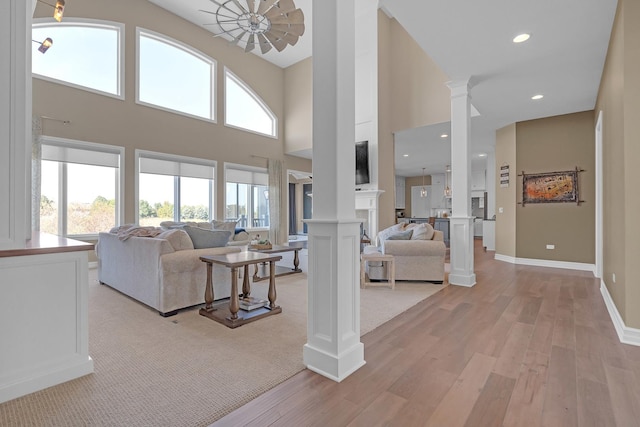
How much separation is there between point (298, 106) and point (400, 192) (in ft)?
22.5

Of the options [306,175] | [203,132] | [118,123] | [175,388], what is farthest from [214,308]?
[306,175]

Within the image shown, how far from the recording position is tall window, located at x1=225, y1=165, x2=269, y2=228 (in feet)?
27.3

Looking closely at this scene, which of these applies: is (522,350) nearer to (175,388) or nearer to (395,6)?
(175,388)

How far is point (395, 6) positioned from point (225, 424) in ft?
11.1

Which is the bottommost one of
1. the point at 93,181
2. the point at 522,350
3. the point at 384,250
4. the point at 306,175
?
the point at 522,350

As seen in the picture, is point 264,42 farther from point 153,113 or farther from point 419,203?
point 419,203

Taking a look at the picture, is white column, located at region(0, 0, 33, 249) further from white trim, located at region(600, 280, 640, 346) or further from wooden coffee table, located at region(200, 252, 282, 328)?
white trim, located at region(600, 280, 640, 346)

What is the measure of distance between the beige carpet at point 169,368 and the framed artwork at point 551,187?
4.55 m

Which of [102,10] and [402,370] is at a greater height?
[102,10]

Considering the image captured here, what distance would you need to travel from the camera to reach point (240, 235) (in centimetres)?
615

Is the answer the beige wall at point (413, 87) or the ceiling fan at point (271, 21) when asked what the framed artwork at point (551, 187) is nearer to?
the beige wall at point (413, 87)

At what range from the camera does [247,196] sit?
8789 mm

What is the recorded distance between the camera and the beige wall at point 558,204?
554 cm

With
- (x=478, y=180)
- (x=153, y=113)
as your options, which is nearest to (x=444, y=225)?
(x=478, y=180)
